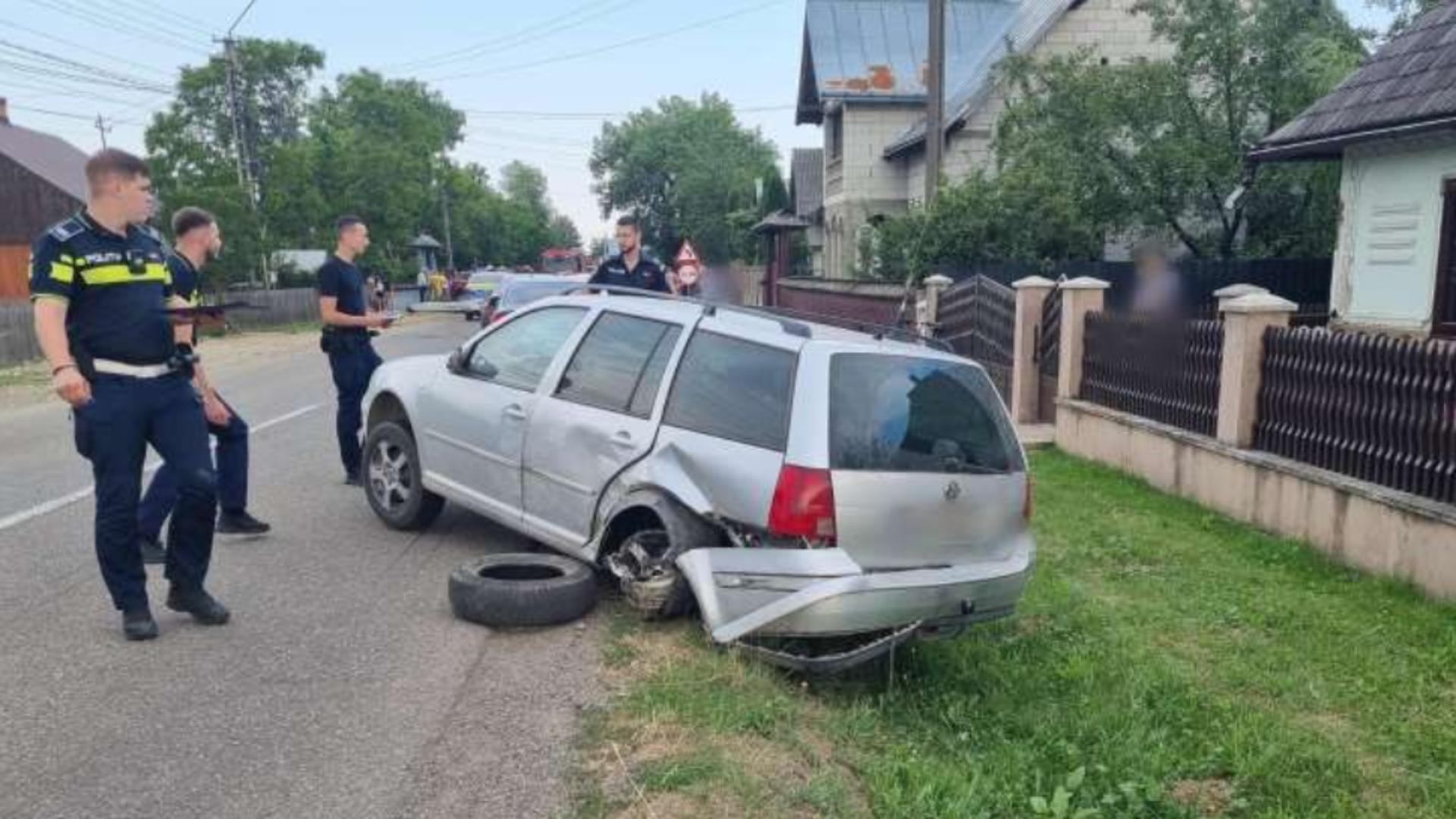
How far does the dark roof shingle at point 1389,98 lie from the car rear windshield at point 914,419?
7.31m

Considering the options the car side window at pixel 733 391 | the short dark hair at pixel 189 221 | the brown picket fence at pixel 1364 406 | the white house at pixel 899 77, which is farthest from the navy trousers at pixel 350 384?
the white house at pixel 899 77

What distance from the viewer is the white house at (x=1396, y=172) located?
404 inches

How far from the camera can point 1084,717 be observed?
4.34 m

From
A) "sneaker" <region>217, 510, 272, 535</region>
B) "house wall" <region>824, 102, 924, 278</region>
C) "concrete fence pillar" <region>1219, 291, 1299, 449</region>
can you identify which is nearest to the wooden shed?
"house wall" <region>824, 102, 924, 278</region>

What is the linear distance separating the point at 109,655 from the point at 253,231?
97.5 ft

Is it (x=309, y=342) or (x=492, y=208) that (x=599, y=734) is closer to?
(x=309, y=342)

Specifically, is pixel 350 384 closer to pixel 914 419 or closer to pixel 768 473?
pixel 768 473

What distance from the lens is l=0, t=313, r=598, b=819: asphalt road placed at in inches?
136

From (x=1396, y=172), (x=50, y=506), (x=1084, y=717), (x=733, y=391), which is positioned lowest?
(x=1084, y=717)

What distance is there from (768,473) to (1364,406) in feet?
13.8

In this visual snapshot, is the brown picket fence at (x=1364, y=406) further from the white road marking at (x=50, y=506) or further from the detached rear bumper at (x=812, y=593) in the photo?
the white road marking at (x=50, y=506)

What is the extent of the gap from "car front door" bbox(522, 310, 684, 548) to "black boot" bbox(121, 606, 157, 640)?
1.75 m

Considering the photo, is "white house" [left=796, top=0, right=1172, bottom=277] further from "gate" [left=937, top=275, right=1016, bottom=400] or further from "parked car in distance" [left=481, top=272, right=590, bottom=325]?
"parked car in distance" [left=481, top=272, right=590, bottom=325]

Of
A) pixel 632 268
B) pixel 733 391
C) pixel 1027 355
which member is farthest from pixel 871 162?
pixel 733 391
